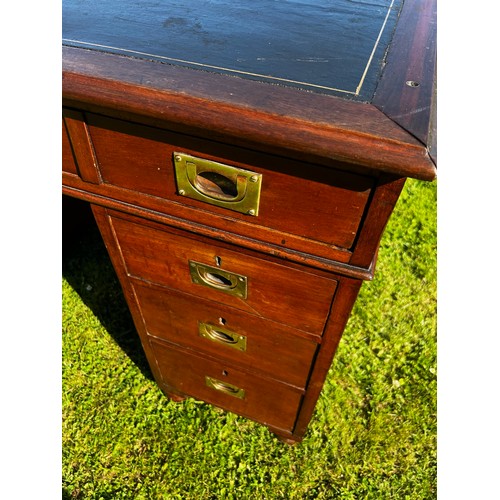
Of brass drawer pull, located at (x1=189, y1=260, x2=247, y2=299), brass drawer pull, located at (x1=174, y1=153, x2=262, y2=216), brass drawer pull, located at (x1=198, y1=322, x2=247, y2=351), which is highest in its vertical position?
brass drawer pull, located at (x1=174, y1=153, x2=262, y2=216)

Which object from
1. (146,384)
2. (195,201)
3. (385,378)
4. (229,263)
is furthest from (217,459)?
(195,201)

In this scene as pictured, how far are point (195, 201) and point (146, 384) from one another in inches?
46.9

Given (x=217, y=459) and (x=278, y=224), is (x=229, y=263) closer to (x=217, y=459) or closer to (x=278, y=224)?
(x=278, y=224)

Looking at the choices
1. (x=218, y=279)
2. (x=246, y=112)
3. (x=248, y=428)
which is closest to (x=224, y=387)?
(x=248, y=428)

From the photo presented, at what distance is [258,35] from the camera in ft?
2.91

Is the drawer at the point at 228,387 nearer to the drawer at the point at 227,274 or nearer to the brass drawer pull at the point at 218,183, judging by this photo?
the drawer at the point at 227,274

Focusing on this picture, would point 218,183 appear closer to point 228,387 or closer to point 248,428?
point 228,387

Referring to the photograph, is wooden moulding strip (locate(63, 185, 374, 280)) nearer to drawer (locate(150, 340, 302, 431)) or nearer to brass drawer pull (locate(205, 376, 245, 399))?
drawer (locate(150, 340, 302, 431))

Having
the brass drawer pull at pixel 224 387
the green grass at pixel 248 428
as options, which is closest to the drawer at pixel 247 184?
the brass drawer pull at pixel 224 387

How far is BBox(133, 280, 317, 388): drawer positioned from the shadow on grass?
0.65m

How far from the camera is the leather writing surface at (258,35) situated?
0.76 m

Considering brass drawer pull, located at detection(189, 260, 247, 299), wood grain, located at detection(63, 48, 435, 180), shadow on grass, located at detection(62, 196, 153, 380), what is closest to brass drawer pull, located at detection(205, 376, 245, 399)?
shadow on grass, located at detection(62, 196, 153, 380)

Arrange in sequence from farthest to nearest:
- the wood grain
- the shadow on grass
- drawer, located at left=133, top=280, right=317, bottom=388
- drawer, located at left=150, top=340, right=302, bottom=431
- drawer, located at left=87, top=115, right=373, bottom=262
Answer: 1. the shadow on grass
2. drawer, located at left=150, top=340, right=302, bottom=431
3. drawer, located at left=133, top=280, right=317, bottom=388
4. drawer, located at left=87, top=115, right=373, bottom=262
5. the wood grain

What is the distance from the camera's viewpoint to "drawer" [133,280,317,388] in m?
1.12
